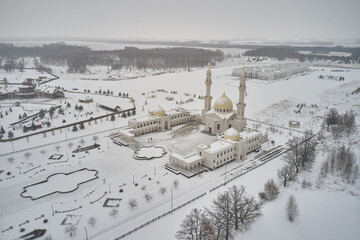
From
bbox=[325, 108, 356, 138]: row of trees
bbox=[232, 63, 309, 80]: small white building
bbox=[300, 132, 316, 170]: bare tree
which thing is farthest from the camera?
bbox=[232, 63, 309, 80]: small white building

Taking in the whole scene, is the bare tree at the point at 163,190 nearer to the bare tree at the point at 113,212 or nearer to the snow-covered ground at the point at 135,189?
the snow-covered ground at the point at 135,189

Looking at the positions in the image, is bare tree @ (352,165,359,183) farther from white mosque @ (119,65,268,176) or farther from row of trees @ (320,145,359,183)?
white mosque @ (119,65,268,176)

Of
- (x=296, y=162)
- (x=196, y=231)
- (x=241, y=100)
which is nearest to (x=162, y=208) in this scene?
(x=196, y=231)

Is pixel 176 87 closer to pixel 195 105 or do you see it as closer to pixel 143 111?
pixel 195 105

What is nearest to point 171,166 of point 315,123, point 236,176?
point 236,176

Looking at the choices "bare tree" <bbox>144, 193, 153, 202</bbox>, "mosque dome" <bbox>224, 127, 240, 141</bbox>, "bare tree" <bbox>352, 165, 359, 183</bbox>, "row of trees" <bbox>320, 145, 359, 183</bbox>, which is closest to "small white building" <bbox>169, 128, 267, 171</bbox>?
"mosque dome" <bbox>224, 127, 240, 141</bbox>

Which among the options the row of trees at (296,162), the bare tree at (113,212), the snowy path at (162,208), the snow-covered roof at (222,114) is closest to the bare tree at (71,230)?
the snowy path at (162,208)
